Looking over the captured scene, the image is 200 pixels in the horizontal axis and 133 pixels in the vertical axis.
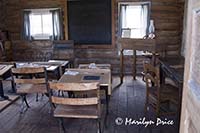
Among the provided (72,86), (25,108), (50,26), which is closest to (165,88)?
(72,86)

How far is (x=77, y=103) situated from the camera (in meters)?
2.41

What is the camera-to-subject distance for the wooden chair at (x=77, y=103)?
7.73 ft

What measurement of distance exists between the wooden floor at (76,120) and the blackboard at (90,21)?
1971mm

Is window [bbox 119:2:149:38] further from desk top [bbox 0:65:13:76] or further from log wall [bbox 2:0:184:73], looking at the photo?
desk top [bbox 0:65:13:76]

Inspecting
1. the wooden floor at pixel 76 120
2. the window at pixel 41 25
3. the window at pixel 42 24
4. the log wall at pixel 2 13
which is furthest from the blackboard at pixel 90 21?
the wooden floor at pixel 76 120

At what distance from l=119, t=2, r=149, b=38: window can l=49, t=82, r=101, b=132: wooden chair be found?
3.46 m

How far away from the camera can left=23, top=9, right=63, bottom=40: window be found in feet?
18.9

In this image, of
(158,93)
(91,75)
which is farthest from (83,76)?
(158,93)

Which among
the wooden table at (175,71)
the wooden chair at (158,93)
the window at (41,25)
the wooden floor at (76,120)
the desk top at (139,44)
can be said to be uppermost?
the window at (41,25)

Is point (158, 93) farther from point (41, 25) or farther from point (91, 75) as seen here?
point (41, 25)

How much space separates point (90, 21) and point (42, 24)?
1297 millimetres

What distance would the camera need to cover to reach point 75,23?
5.72 metres

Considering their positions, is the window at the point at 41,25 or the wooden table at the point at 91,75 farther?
the window at the point at 41,25

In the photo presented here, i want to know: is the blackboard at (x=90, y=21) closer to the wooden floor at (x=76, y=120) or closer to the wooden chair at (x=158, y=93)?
the wooden floor at (x=76, y=120)
